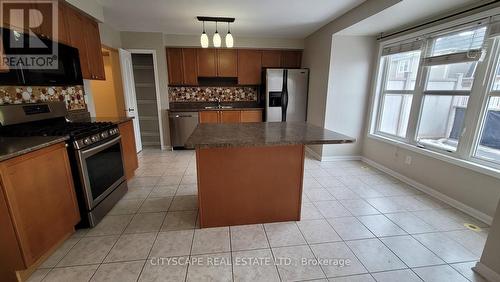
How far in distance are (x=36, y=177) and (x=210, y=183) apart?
1257 millimetres

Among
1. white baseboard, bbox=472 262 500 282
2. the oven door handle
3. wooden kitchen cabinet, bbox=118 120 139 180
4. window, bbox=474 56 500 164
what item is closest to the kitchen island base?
the oven door handle

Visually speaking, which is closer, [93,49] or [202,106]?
[93,49]

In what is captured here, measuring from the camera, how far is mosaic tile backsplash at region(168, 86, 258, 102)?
4.95 metres

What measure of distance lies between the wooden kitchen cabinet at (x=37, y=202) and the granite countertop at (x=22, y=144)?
0.14ft

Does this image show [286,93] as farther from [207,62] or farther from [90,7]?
[90,7]

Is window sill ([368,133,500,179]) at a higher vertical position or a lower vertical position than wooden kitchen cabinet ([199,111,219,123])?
lower

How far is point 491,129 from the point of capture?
221 centimetres

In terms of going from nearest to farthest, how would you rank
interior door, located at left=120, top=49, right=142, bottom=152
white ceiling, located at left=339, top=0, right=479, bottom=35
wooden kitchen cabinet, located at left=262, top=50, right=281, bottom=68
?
white ceiling, located at left=339, top=0, right=479, bottom=35, interior door, located at left=120, top=49, right=142, bottom=152, wooden kitchen cabinet, located at left=262, top=50, right=281, bottom=68

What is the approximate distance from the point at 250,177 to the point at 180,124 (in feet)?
10.1

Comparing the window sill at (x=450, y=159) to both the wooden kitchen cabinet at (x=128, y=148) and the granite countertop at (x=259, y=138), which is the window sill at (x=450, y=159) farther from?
the wooden kitchen cabinet at (x=128, y=148)

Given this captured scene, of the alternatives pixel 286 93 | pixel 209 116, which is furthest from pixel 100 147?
pixel 286 93

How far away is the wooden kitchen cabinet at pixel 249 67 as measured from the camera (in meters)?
4.79

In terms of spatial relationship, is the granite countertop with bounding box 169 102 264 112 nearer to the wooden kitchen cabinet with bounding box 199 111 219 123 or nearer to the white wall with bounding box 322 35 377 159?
the wooden kitchen cabinet with bounding box 199 111 219 123

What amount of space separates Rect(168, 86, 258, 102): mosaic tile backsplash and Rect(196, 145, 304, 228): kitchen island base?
3414mm
